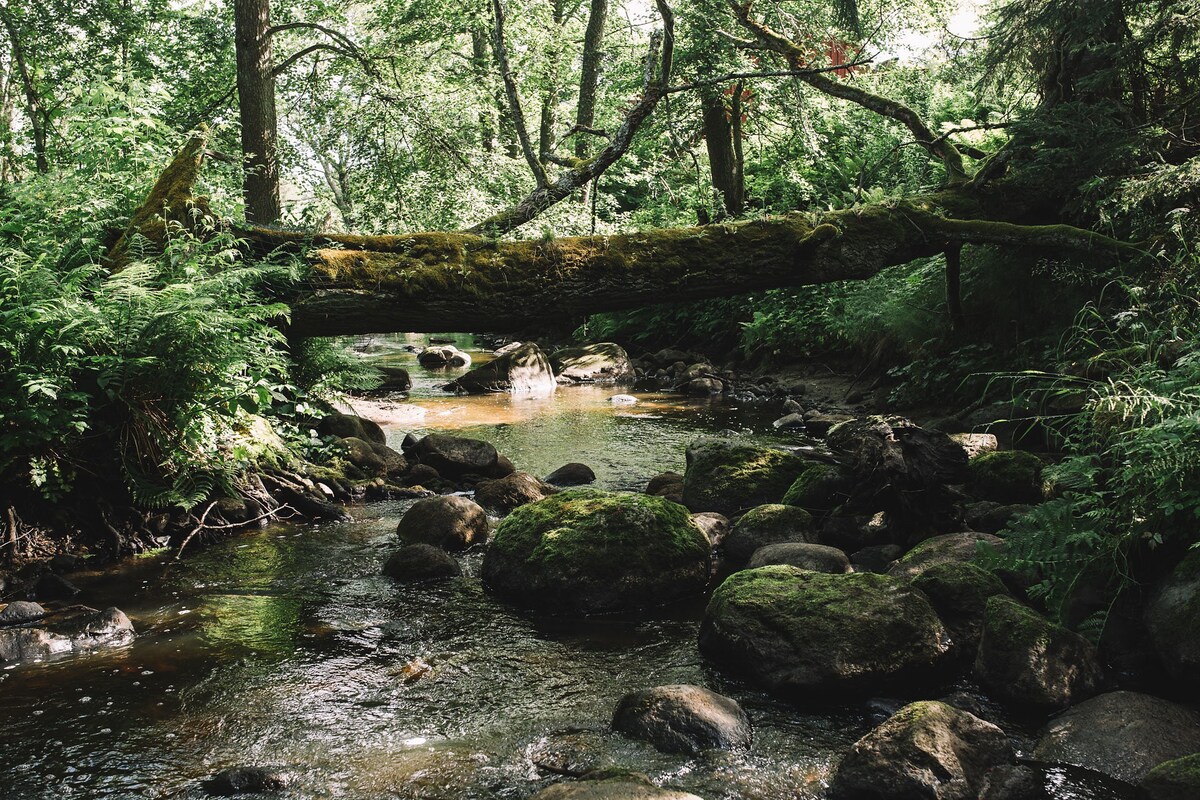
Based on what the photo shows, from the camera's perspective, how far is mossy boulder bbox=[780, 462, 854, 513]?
765 cm

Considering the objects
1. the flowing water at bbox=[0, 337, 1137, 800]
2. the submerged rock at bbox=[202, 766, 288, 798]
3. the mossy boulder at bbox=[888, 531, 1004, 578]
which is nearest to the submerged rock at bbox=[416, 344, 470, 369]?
the flowing water at bbox=[0, 337, 1137, 800]

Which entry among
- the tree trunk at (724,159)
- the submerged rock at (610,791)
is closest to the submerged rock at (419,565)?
the submerged rock at (610,791)

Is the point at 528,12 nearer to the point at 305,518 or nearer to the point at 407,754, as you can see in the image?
the point at 305,518

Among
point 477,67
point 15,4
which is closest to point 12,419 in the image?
point 15,4

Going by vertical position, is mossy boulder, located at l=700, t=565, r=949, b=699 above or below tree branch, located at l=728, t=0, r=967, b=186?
below

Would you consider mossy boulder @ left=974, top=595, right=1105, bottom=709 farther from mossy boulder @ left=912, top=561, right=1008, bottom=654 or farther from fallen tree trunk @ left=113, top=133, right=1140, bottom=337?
fallen tree trunk @ left=113, top=133, right=1140, bottom=337

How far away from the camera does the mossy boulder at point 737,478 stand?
8188 mm

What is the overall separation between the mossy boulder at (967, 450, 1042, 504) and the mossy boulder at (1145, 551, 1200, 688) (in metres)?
2.51

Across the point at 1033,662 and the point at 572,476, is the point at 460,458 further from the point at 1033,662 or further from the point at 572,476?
the point at 1033,662

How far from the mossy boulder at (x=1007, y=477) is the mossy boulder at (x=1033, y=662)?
2.65 meters

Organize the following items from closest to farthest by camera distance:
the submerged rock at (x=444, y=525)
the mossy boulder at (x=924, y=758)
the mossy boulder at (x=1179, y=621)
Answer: the mossy boulder at (x=924, y=758)
the mossy boulder at (x=1179, y=621)
the submerged rock at (x=444, y=525)

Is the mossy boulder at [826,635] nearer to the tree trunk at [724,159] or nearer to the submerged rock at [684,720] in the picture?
the submerged rock at [684,720]

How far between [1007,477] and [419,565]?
191 inches

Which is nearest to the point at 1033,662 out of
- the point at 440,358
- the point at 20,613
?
the point at 20,613
